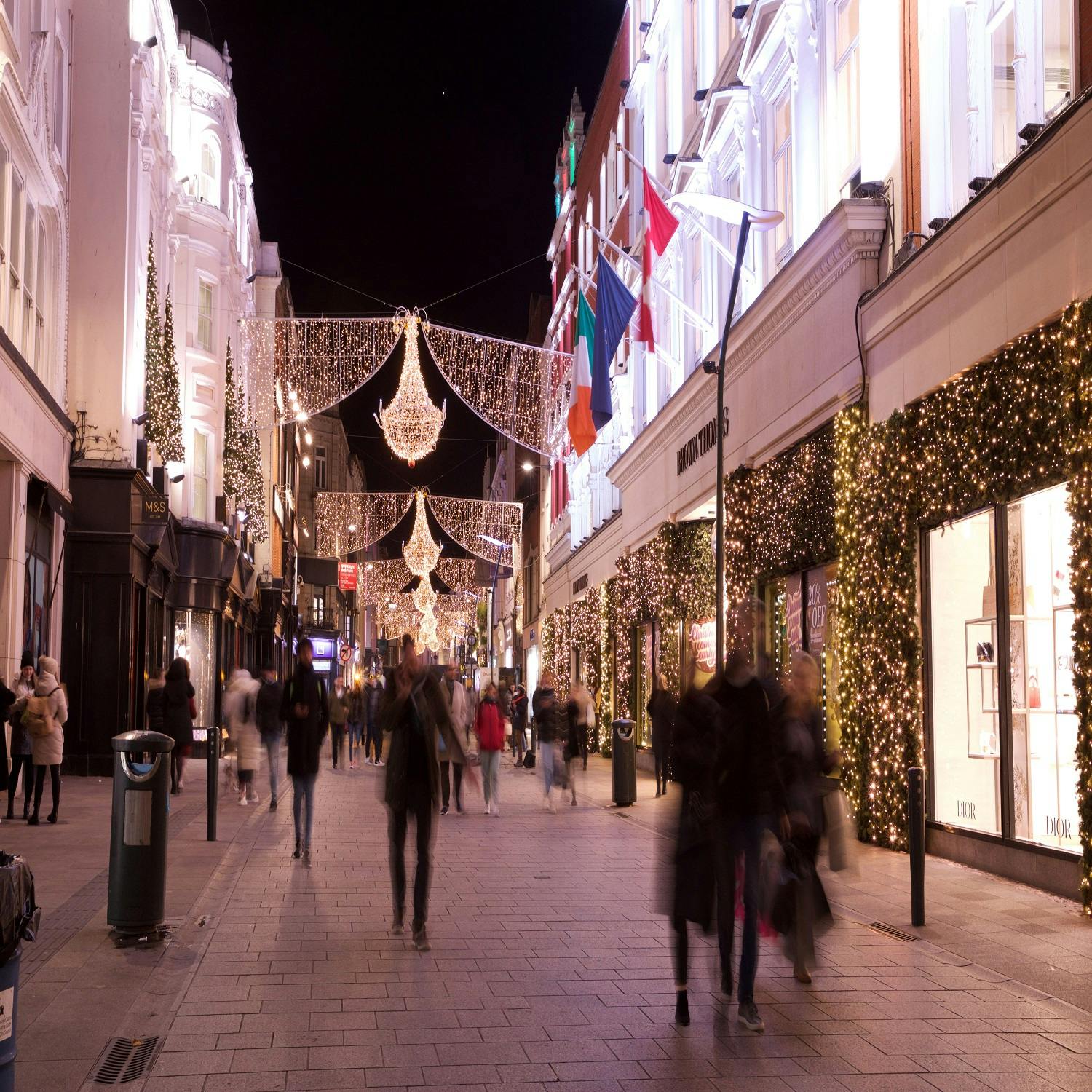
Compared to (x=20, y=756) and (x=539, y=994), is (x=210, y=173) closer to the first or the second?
(x=20, y=756)

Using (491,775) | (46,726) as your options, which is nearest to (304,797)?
(46,726)

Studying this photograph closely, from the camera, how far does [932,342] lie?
14086mm

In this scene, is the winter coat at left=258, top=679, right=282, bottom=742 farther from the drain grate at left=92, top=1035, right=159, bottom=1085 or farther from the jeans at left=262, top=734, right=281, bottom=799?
the drain grate at left=92, top=1035, right=159, bottom=1085

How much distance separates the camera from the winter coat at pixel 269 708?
57.7ft

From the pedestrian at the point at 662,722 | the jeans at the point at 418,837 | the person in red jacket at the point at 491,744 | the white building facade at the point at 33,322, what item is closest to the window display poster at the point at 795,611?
the pedestrian at the point at 662,722

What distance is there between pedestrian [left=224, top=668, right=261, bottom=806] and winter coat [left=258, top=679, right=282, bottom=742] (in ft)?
1.53

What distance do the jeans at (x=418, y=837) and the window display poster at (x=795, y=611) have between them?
33.7 ft

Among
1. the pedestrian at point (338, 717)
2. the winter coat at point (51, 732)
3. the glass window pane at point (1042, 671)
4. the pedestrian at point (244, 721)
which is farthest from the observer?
the pedestrian at point (244, 721)

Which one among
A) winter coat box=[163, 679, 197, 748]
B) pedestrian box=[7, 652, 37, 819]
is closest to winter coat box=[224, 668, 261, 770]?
winter coat box=[163, 679, 197, 748]

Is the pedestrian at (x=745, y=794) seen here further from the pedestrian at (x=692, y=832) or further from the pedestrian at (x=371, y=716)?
the pedestrian at (x=371, y=716)

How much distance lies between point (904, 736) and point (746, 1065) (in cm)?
866

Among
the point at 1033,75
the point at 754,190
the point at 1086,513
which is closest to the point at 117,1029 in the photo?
the point at 1086,513

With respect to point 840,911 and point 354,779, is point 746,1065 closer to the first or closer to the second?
point 840,911

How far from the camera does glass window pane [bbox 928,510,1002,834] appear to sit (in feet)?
43.8
